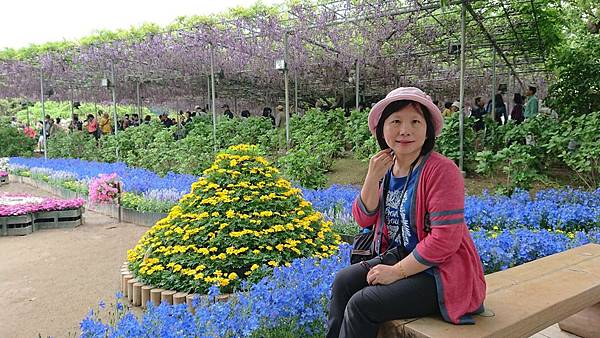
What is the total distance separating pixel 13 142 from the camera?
1738 centimetres

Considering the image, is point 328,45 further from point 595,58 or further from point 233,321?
point 233,321

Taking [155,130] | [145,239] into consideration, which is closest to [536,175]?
[145,239]

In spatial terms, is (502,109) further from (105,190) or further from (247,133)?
(105,190)

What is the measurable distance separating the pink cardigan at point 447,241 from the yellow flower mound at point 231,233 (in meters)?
1.85

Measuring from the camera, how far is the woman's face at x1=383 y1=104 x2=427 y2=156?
1.94 metres

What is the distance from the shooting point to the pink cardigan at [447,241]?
5.76ft

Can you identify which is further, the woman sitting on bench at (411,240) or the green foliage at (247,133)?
the green foliage at (247,133)

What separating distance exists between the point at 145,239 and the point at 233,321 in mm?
2260

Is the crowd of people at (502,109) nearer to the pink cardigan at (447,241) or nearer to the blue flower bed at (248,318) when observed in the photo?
the blue flower bed at (248,318)

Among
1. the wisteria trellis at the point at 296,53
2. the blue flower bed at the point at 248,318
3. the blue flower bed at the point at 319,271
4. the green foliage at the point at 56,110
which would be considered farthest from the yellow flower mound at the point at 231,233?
the green foliage at the point at 56,110

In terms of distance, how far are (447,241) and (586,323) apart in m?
1.77

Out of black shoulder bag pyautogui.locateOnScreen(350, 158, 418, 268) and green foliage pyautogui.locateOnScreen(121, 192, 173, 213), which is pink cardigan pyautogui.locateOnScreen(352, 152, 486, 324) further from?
green foliage pyautogui.locateOnScreen(121, 192, 173, 213)

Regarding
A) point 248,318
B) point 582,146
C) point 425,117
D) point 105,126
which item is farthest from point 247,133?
point 425,117

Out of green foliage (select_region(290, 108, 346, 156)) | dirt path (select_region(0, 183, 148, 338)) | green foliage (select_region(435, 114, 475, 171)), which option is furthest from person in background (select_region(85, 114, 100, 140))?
green foliage (select_region(435, 114, 475, 171))
